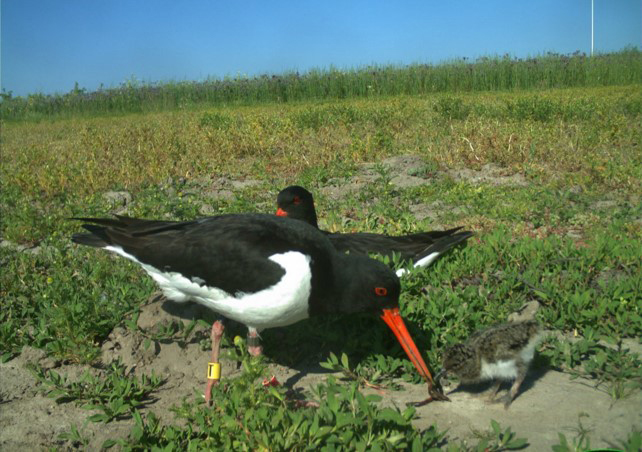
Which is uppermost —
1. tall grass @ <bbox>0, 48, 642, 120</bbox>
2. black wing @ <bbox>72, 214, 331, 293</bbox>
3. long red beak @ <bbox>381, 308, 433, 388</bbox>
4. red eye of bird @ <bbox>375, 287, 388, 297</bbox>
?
tall grass @ <bbox>0, 48, 642, 120</bbox>

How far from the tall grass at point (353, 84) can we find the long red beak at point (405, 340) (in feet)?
53.5

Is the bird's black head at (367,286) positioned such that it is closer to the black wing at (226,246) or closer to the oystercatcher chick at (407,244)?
the black wing at (226,246)

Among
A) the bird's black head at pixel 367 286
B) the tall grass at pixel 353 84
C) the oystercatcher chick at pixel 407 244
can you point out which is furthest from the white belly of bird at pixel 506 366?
the tall grass at pixel 353 84

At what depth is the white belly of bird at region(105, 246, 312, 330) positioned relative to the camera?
3.88 metres

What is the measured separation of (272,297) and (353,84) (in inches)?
683

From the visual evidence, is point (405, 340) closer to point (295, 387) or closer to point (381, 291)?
point (381, 291)

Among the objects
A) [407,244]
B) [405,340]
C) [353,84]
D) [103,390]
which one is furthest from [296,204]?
[353,84]

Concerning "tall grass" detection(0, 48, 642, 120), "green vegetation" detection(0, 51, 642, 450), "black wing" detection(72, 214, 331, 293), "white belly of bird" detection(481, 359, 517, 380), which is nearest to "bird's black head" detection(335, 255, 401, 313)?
"black wing" detection(72, 214, 331, 293)

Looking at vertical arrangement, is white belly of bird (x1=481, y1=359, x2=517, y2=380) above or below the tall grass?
below

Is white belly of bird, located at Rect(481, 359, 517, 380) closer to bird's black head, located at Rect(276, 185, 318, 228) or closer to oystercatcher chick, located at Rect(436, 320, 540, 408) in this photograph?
oystercatcher chick, located at Rect(436, 320, 540, 408)

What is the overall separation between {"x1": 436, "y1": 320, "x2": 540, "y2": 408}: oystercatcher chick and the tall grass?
54.3 feet

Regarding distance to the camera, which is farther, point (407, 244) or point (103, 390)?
point (407, 244)

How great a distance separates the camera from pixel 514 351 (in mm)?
3742

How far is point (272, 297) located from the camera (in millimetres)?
3881
